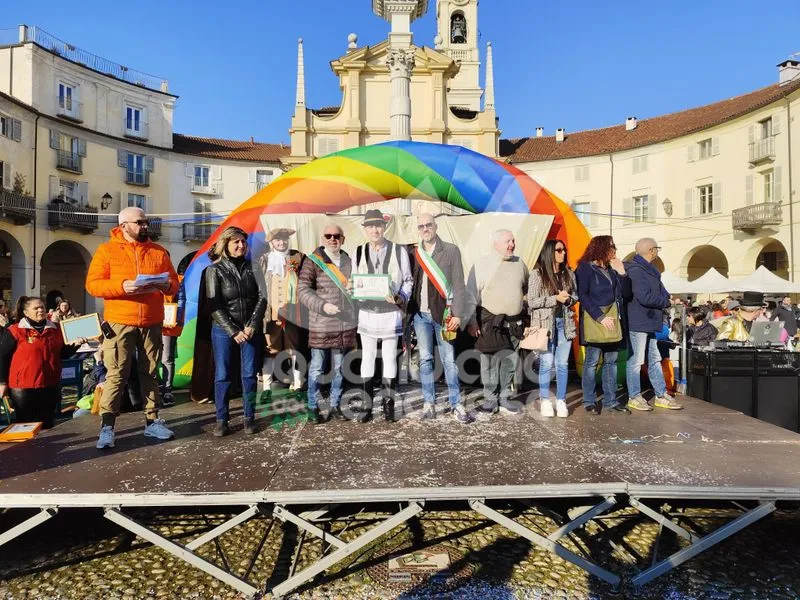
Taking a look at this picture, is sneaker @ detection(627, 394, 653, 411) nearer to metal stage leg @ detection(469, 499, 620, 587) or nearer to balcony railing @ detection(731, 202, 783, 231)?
metal stage leg @ detection(469, 499, 620, 587)

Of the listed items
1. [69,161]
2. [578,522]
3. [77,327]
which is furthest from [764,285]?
[69,161]

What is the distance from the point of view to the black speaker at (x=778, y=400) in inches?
252

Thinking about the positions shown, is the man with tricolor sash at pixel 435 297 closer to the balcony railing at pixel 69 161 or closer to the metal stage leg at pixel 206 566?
the metal stage leg at pixel 206 566

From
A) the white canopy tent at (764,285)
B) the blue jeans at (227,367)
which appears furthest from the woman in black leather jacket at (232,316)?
the white canopy tent at (764,285)

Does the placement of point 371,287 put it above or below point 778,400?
above

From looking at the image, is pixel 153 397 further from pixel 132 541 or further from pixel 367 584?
pixel 367 584

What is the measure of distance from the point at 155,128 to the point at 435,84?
59.7 ft

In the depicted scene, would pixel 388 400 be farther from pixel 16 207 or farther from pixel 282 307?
pixel 16 207

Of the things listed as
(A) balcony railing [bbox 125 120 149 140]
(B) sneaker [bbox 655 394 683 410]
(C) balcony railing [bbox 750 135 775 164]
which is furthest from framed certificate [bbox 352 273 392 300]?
(A) balcony railing [bbox 125 120 149 140]

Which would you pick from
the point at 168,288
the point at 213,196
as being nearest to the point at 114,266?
the point at 168,288

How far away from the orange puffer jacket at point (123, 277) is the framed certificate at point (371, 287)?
5.19 feet

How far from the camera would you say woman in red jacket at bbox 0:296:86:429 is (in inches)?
198

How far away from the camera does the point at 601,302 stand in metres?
5.25

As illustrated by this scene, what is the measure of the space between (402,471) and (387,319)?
5.47 ft
